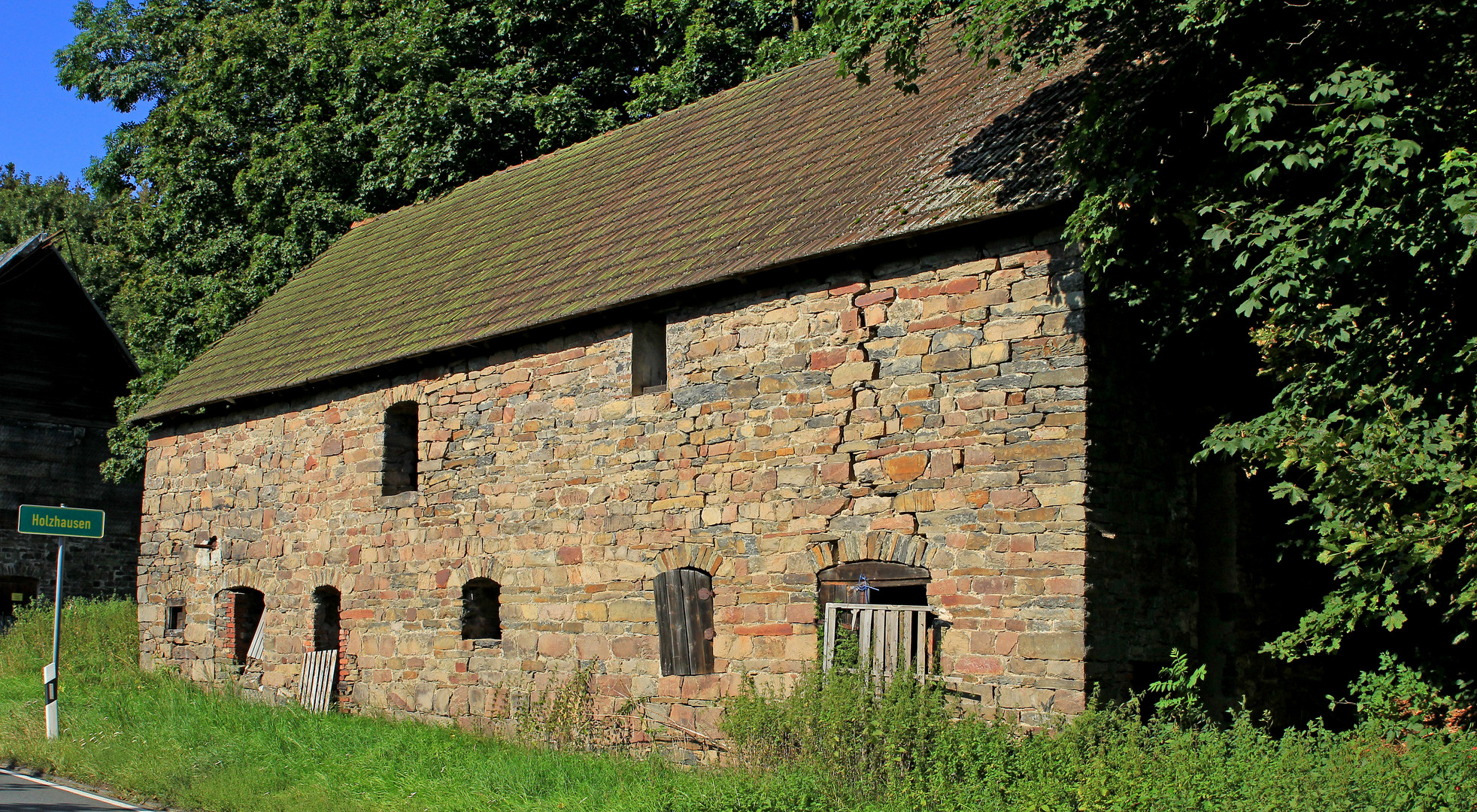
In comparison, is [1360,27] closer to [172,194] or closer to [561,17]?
[561,17]

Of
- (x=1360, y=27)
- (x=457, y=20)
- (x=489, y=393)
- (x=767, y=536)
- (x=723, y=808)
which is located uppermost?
(x=457, y=20)

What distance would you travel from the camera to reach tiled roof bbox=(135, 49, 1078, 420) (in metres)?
10.6

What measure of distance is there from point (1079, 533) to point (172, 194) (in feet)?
72.4

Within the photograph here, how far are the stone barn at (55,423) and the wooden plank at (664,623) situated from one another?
19.5 m

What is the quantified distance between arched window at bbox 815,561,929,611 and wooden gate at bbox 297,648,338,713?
24.0ft

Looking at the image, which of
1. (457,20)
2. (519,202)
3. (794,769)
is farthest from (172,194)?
(794,769)

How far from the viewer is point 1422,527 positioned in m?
7.60

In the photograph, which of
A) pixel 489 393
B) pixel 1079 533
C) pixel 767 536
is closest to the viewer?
pixel 1079 533

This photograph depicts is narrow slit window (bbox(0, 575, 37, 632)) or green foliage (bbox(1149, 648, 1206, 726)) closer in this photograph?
green foliage (bbox(1149, 648, 1206, 726))

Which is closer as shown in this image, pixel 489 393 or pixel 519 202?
pixel 489 393

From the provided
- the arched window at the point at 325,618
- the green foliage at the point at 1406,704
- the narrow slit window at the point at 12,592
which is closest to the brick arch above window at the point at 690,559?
the green foliage at the point at 1406,704

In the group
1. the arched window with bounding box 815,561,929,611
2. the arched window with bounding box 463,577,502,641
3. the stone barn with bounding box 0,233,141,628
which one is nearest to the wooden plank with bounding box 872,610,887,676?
the arched window with bounding box 815,561,929,611

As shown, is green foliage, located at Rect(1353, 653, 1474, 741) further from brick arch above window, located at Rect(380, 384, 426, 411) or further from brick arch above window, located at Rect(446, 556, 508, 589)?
brick arch above window, located at Rect(380, 384, 426, 411)

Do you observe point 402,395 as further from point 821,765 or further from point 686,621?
point 821,765
